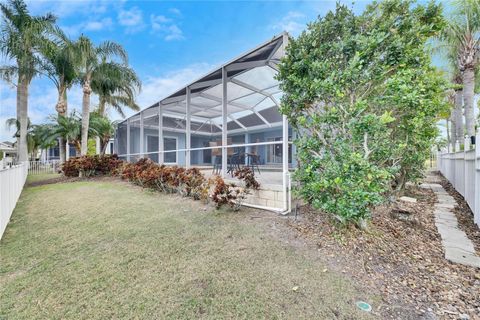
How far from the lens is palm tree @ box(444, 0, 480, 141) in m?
8.10

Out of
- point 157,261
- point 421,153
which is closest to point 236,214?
point 157,261

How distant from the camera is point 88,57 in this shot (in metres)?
10.7

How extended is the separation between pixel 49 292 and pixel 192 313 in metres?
1.64

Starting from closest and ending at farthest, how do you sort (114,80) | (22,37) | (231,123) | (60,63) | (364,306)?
(364,306)
(22,37)
(60,63)
(114,80)
(231,123)

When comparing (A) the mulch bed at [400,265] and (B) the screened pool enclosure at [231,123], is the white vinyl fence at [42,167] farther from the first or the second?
(A) the mulch bed at [400,265]

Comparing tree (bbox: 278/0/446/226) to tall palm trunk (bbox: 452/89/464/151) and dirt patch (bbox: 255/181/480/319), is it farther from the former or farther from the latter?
tall palm trunk (bbox: 452/89/464/151)

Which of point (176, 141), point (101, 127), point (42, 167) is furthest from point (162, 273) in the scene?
point (42, 167)

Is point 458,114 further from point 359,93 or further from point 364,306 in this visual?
point 364,306

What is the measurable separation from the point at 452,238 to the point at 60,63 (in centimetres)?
1639

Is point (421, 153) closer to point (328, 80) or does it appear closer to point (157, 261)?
point (328, 80)

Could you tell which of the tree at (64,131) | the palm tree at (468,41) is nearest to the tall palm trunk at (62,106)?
the tree at (64,131)

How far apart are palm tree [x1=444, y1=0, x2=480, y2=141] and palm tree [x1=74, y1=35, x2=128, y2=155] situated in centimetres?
1502

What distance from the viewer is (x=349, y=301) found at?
7.23 ft

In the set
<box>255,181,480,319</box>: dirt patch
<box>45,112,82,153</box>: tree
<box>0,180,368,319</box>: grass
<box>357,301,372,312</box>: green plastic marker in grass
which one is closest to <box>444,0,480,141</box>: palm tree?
<box>255,181,480,319</box>: dirt patch
